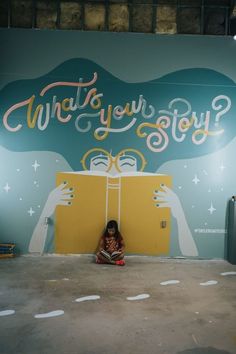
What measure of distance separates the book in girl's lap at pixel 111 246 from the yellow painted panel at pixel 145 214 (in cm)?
27

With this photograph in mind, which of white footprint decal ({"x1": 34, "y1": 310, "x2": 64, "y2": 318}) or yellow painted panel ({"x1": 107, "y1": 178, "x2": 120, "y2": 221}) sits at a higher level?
yellow painted panel ({"x1": 107, "y1": 178, "x2": 120, "y2": 221})

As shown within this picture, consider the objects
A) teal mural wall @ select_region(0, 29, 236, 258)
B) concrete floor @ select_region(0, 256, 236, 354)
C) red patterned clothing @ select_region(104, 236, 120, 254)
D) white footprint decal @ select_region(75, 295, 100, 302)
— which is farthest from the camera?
teal mural wall @ select_region(0, 29, 236, 258)

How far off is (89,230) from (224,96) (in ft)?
11.1

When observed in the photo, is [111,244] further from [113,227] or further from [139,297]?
[139,297]

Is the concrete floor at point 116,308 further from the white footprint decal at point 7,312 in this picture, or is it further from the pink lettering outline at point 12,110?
the pink lettering outline at point 12,110

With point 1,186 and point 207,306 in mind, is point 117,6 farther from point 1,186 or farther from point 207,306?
point 207,306

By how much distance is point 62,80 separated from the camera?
6125 mm

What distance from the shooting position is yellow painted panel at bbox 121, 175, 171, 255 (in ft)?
20.3

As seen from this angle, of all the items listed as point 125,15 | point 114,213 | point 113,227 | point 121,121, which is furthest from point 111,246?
point 125,15

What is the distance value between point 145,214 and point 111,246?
84cm

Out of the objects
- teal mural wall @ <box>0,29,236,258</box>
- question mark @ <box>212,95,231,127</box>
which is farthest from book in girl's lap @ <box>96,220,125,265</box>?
question mark @ <box>212,95,231,127</box>

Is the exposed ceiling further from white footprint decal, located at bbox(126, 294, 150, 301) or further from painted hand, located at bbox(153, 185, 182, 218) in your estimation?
white footprint decal, located at bbox(126, 294, 150, 301)

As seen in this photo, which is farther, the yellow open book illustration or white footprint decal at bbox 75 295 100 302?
the yellow open book illustration

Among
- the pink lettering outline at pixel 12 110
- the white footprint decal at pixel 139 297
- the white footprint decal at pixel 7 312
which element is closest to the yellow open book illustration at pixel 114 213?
the pink lettering outline at pixel 12 110
